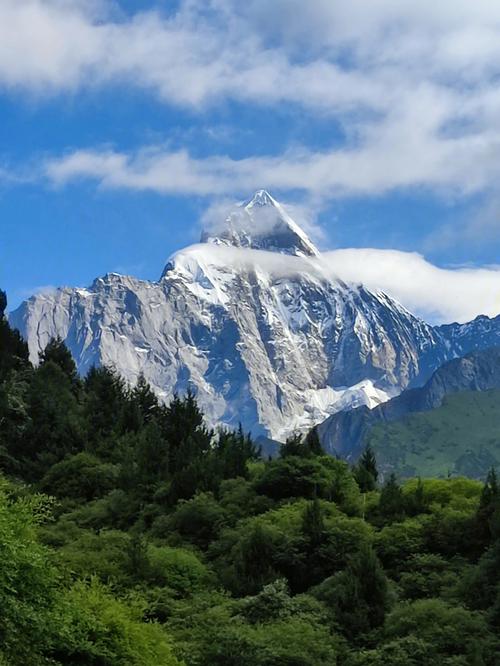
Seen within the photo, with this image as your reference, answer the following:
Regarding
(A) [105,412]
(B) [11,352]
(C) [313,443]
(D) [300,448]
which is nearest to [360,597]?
(D) [300,448]

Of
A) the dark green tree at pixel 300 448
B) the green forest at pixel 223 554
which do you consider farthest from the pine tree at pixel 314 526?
the dark green tree at pixel 300 448

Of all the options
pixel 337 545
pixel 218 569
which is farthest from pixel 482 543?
pixel 218 569

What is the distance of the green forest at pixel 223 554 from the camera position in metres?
26.5

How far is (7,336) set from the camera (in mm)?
87000

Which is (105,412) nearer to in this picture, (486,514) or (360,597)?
(486,514)

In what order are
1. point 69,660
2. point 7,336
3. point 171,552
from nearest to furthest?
point 69,660
point 171,552
point 7,336

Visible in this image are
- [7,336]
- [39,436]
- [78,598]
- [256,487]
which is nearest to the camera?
[78,598]

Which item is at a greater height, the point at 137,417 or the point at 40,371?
the point at 40,371

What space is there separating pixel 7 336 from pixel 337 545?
54071 millimetres

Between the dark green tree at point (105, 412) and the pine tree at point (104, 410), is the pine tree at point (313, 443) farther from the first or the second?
the pine tree at point (104, 410)

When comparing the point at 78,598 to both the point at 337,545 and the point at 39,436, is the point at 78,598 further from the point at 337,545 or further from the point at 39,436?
the point at 39,436

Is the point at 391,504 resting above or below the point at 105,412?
below

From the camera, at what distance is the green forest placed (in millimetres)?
26531

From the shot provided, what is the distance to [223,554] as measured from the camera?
43281 mm
